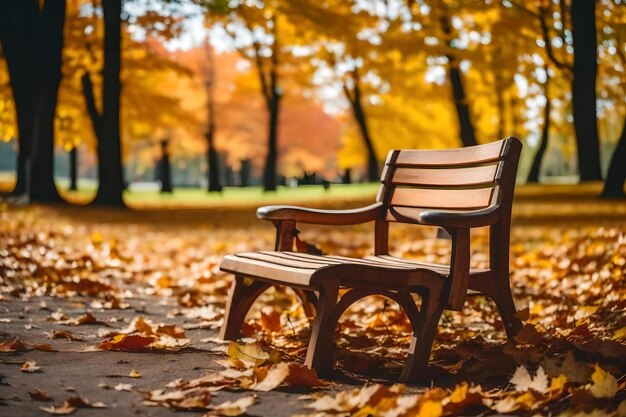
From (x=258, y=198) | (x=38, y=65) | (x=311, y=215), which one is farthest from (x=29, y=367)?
(x=258, y=198)

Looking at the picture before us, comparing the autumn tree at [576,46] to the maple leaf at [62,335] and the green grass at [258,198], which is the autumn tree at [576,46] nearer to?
the green grass at [258,198]

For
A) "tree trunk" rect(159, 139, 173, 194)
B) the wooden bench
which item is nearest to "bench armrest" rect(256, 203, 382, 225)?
the wooden bench

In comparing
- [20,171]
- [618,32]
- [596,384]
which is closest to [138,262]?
[596,384]

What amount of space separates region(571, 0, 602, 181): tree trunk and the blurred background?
1.2 inches

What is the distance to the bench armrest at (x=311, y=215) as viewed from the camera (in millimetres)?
4609

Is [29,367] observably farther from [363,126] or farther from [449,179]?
[363,126]

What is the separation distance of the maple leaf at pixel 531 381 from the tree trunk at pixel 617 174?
11.6m

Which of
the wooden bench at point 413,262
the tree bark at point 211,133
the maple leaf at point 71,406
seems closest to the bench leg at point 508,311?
the wooden bench at point 413,262

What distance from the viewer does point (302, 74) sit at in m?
29.3

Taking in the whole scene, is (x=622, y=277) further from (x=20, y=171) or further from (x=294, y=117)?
(x=294, y=117)

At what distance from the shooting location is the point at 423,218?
367 cm

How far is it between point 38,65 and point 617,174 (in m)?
11.5

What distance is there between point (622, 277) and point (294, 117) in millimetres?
38310

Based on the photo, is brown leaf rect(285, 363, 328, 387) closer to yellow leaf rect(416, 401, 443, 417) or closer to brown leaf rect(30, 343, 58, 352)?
yellow leaf rect(416, 401, 443, 417)
